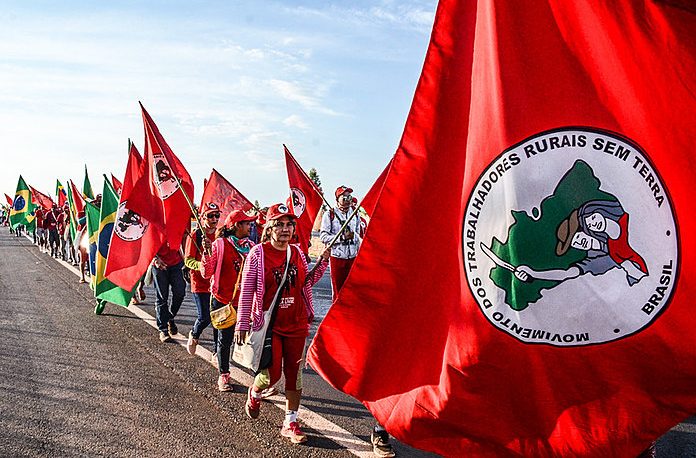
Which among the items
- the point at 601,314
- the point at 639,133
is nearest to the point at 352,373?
the point at 601,314

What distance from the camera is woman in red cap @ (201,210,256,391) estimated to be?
19.8ft

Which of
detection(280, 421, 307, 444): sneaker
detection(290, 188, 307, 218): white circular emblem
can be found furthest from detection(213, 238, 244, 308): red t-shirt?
→ detection(290, 188, 307, 218): white circular emblem

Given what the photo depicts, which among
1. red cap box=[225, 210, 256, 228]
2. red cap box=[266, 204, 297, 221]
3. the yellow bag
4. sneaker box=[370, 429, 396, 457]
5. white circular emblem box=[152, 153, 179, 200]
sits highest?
white circular emblem box=[152, 153, 179, 200]

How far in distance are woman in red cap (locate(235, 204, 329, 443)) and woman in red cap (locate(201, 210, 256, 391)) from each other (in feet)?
3.71

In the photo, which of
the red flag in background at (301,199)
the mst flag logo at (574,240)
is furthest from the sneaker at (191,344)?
the mst flag logo at (574,240)

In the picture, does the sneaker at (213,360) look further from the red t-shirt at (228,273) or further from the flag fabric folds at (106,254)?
the flag fabric folds at (106,254)

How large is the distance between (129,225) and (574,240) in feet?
21.7

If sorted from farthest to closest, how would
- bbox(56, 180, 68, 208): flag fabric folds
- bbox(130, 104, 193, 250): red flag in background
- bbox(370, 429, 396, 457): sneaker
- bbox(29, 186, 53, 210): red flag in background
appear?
1. bbox(29, 186, 53, 210): red flag in background
2. bbox(56, 180, 68, 208): flag fabric folds
3. bbox(130, 104, 193, 250): red flag in background
4. bbox(370, 429, 396, 457): sneaker

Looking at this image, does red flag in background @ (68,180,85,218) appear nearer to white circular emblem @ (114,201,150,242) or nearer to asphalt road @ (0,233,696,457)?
asphalt road @ (0,233,696,457)

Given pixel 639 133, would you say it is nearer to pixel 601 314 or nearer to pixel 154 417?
pixel 601 314

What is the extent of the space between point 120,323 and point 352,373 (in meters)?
7.29

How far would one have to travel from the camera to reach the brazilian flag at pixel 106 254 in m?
8.25

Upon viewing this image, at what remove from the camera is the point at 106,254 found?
9320 millimetres

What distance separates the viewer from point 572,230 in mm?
2457
